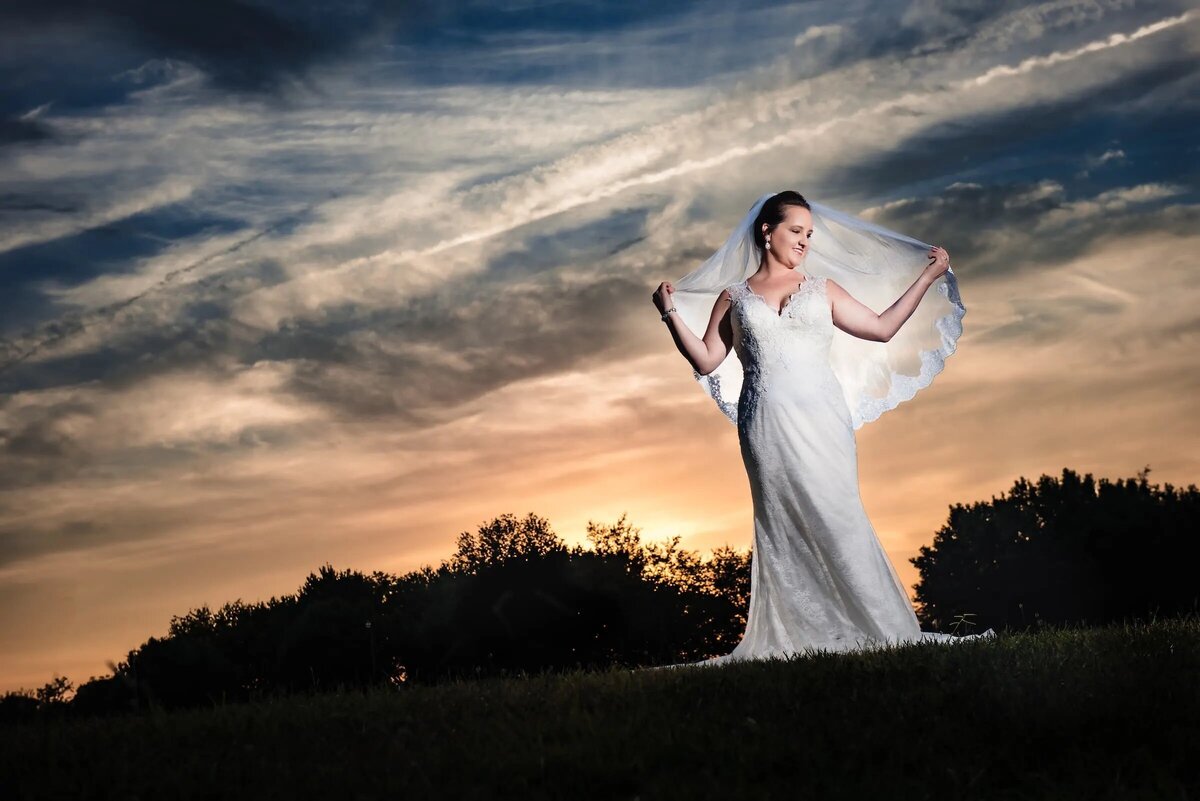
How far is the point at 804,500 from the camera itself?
12852 mm

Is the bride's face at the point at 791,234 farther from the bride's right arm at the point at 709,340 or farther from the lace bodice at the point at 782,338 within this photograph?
the bride's right arm at the point at 709,340

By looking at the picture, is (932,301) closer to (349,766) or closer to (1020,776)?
(1020,776)

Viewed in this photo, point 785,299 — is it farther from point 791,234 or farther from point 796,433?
point 796,433

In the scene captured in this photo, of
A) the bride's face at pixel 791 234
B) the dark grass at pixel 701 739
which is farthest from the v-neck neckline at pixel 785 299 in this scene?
the dark grass at pixel 701 739

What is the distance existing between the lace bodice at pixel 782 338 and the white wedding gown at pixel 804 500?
0.03 feet

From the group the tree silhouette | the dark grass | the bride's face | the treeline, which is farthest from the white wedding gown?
the tree silhouette

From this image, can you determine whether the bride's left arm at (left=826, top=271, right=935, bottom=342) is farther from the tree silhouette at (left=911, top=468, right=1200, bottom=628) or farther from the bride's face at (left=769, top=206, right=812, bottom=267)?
the tree silhouette at (left=911, top=468, right=1200, bottom=628)

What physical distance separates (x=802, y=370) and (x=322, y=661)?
34176 mm

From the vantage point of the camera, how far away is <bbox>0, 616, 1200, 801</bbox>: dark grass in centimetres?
693

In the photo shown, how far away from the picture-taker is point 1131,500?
61438 millimetres

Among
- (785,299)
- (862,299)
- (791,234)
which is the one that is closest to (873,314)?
(862,299)

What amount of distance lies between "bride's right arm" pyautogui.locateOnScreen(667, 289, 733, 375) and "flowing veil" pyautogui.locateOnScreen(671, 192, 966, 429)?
697 mm

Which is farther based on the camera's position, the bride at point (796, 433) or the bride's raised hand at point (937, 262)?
the bride's raised hand at point (937, 262)

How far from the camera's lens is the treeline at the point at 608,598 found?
44.1m
